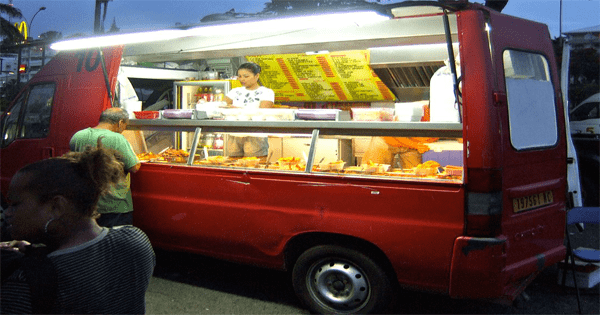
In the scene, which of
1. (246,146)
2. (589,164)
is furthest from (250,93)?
(589,164)

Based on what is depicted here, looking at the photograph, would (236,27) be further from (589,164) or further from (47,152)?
(589,164)

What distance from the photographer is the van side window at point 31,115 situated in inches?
236

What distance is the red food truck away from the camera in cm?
359

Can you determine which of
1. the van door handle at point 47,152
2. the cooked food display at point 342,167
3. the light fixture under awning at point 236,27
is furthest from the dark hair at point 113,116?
the van door handle at point 47,152

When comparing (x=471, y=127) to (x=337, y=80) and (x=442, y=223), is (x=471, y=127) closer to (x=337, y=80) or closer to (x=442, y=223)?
(x=442, y=223)

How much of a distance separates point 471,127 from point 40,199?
2.80m

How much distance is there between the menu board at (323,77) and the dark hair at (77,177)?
611 cm

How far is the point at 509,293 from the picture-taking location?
3727mm

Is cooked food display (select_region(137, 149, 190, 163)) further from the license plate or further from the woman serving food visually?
the license plate

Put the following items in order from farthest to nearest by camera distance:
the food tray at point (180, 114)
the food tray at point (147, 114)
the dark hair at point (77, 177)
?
the food tray at point (147, 114)
the food tray at point (180, 114)
the dark hair at point (77, 177)

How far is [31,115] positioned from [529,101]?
5.46 meters

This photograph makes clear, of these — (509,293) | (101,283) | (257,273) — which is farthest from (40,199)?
(257,273)

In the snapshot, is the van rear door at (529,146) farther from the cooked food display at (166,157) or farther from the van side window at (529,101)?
the cooked food display at (166,157)

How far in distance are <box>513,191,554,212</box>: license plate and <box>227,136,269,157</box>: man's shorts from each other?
278cm
